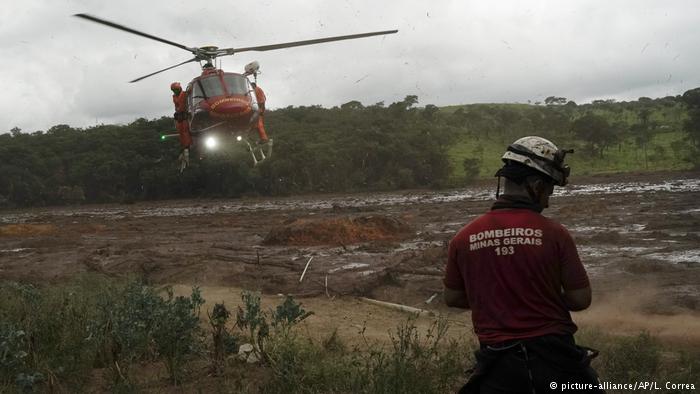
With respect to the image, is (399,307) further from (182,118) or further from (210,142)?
(182,118)

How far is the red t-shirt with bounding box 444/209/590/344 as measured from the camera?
2943 millimetres

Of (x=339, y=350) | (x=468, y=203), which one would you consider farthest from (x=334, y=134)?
(x=339, y=350)

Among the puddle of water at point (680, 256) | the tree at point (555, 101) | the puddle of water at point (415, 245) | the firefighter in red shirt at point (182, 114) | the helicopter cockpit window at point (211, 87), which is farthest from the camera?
the tree at point (555, 101)

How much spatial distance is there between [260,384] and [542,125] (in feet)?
169

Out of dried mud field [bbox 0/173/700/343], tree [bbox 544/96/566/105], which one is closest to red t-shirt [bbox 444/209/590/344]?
dried mud field [bbox 0/173/700/343]

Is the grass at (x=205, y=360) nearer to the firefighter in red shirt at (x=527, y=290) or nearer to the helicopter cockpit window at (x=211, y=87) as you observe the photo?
the firefighter in red shirt at (x=527, y=290)

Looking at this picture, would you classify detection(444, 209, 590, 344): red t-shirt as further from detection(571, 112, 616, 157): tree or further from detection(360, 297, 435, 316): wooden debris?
detection(571, 112, 616, 157): tree

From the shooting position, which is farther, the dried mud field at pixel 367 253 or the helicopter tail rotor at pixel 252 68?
the helicopter tail rotor at pixel 252 68

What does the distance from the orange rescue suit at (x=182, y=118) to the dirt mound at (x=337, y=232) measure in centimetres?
522

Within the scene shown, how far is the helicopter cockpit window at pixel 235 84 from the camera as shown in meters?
13.7

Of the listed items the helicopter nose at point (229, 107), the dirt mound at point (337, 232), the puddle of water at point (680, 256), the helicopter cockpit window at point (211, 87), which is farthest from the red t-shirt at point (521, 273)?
the dirt mound at point (337, 232)

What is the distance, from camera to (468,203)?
27766 millimetres

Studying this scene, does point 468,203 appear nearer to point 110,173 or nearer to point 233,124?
point 233,124

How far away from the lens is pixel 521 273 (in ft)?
9.73
